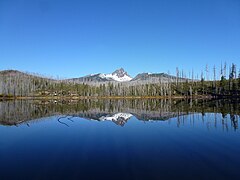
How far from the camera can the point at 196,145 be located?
1444cm

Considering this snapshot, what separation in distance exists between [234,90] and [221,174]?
9516 cm

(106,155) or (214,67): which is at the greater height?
(214,67)

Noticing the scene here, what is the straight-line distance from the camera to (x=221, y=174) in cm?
898

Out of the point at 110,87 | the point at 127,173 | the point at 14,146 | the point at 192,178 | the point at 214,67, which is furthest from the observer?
the point at 110,87

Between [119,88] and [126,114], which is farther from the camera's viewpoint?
[119,88]

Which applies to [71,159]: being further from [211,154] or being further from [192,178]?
[211,154]

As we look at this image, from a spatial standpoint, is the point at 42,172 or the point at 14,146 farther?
the point at 14,146

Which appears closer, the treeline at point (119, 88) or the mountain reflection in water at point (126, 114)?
the mountain reflection in water at point (126, 114)

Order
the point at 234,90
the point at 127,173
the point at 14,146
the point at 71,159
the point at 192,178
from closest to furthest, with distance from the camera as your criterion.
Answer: the point at 192,178
the point at 127,173
the point at 71,159
the point at 14,146
the point at 234,90

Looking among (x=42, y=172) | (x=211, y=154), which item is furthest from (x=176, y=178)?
(x=42, y=172)

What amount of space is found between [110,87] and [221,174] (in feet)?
526

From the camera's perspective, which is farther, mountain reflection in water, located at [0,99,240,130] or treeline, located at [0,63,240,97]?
treeline, located at [0,63,240,97]

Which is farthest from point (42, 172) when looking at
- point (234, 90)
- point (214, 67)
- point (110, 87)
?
point (110, 87)

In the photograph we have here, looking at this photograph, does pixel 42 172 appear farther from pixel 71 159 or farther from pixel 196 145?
pixel 196 145
